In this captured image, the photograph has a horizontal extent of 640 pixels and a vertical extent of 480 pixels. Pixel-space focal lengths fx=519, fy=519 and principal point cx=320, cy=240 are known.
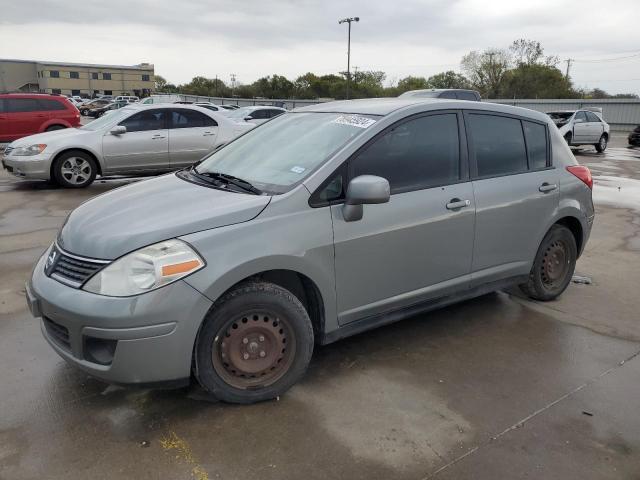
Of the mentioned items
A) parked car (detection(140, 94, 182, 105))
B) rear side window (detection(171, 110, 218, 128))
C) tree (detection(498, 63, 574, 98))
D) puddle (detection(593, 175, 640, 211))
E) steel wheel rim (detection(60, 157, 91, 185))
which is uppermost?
tree (detection(498, 63, 574, 98))

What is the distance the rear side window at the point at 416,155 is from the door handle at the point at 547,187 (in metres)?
0.93

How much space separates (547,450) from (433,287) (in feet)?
4.28

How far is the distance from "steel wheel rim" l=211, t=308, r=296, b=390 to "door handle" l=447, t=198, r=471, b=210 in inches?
56.6

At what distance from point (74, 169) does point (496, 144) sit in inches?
321

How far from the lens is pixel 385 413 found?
9.67 ft

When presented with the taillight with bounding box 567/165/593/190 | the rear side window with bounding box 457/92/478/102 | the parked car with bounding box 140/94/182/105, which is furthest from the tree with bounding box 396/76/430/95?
the taillight with bounding box 567/165/593/190

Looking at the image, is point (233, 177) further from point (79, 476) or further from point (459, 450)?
point (459, 450)

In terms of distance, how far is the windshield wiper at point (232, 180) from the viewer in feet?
10.5

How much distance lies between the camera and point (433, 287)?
366 cm

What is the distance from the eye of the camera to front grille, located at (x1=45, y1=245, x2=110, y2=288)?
269 centimetres

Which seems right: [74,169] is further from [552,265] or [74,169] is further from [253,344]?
[552,265]

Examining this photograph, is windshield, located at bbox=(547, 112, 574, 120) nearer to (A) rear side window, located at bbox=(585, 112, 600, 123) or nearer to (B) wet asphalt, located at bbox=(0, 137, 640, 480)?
(A) rear side window, located at bbox=(585, 112, 600, 123)

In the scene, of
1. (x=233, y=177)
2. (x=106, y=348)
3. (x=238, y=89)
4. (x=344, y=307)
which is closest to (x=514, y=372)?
(x=344, y=307)

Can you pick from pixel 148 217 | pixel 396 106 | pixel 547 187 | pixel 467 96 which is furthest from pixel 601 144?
pixel 148 217
